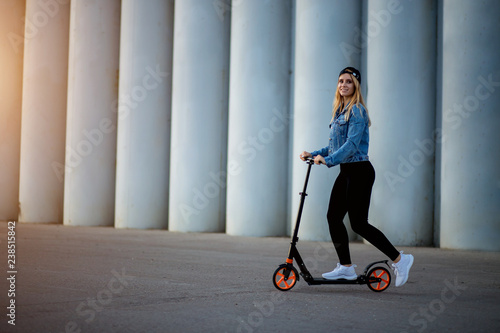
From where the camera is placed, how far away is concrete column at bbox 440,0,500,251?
8555 millimetres

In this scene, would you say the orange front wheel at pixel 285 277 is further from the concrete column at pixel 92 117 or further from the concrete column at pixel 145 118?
the concrete column at pixel 92 117

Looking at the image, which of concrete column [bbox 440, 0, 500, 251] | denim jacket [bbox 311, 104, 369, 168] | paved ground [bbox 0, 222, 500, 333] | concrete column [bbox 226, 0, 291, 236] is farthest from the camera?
concrete column [bbox 226, 0, 291, 236]

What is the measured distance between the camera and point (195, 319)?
3.80 metres

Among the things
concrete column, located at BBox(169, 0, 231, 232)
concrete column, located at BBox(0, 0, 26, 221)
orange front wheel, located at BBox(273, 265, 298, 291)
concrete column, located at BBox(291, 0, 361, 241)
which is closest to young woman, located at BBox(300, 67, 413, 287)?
orange front wheel, located at BBox(273, 265, 298, 291)

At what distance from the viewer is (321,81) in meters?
10.2

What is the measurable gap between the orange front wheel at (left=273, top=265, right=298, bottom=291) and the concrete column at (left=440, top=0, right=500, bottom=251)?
15.1 ft

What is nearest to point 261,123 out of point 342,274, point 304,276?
point 342,274

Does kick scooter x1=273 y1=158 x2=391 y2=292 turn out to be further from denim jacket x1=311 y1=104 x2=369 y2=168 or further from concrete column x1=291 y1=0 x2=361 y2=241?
concrete column x1=291 y1=0 x2=361 y2=241

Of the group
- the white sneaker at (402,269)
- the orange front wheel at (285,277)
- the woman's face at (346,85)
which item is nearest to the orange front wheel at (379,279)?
the white sneaker at (402,269)

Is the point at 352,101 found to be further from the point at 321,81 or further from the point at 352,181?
the point at 321,81

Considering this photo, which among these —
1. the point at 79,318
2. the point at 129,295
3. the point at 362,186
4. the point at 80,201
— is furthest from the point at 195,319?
the point at 80,201

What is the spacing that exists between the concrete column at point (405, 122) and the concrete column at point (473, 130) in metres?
0.46

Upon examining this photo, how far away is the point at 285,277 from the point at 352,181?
0.97 meters

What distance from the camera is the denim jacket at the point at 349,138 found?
4.88 meters
